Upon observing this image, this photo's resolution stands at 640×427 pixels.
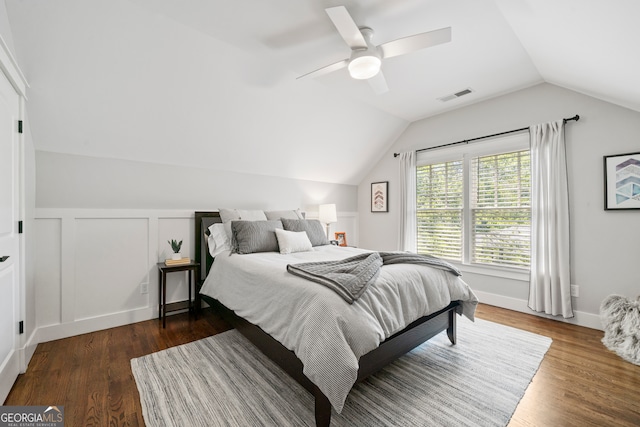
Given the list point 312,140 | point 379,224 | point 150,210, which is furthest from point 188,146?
point 379,224

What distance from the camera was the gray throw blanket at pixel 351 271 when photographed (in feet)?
5.29

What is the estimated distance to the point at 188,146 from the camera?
10.3ft

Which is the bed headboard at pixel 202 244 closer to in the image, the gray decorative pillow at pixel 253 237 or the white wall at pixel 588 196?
the gray decorative pillow at pixel 253 237

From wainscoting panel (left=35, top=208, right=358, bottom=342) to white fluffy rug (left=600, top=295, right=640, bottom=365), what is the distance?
14.2 ft

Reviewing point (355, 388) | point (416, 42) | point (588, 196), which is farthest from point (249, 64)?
point (588, 196)

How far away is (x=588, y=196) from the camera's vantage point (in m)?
2.92

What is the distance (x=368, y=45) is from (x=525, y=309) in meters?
3.51

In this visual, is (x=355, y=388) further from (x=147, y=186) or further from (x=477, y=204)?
(x=477, y=204)

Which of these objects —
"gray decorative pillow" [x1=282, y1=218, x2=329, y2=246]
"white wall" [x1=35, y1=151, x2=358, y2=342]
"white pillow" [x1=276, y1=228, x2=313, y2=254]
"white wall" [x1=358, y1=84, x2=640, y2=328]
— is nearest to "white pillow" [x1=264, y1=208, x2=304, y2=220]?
"gray decorative pillow" [x1=282, y1=218, x2=329, y2=246]

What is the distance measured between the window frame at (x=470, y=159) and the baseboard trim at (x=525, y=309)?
288 mm

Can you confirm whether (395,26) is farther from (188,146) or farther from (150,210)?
(150,210)

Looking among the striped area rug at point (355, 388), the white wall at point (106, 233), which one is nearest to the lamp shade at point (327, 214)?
the white wall at point (106, 233)

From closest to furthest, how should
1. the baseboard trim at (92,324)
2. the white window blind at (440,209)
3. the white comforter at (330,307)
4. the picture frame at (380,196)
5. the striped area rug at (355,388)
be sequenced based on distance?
the white comforter at (330,307) < the striped area rug at (355,388) < the baseboard trim at (92,324) < the white window blind at (440,209) < the picture frame at (380,196)

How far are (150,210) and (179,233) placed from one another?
409 mm
